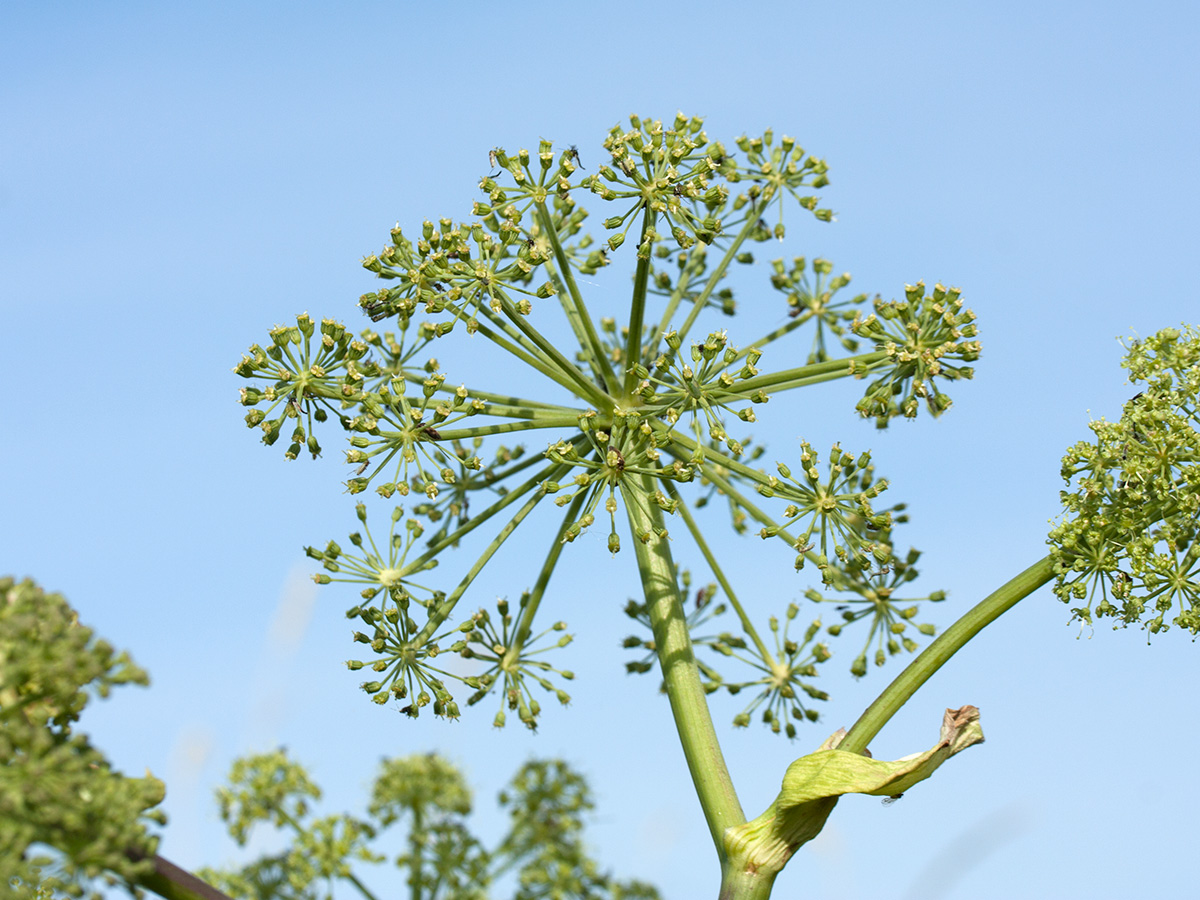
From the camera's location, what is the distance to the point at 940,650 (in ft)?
17.9

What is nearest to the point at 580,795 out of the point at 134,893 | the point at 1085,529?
the point at 1085,529

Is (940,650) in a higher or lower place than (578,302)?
lower

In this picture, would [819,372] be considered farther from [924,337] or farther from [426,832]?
[426,832]

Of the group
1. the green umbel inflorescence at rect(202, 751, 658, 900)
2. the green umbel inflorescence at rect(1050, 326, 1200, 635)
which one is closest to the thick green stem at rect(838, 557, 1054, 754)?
the green umbel inflorescence at rect(1050, 326, 1200, 635)

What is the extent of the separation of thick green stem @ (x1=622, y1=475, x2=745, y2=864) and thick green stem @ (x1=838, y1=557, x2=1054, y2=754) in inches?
24.3

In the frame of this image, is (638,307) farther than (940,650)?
Yes

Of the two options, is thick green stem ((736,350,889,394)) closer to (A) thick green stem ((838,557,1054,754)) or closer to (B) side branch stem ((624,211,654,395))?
(B) side branch stem ((624,211,654,395))

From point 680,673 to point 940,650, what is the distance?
131 centimetres

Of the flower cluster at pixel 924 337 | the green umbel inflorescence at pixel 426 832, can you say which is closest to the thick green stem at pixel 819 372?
the flower cluster at pixel 924 337

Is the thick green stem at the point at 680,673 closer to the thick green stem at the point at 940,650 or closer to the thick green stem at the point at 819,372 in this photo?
the thick green stem at the point at 940,650

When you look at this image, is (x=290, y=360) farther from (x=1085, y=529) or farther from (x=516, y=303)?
(x=1085, y=529)

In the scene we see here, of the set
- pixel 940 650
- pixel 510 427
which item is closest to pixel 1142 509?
pixel 940 650

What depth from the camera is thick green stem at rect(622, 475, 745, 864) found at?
18.6 feet

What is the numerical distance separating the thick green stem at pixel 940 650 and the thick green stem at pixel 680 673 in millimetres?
617
